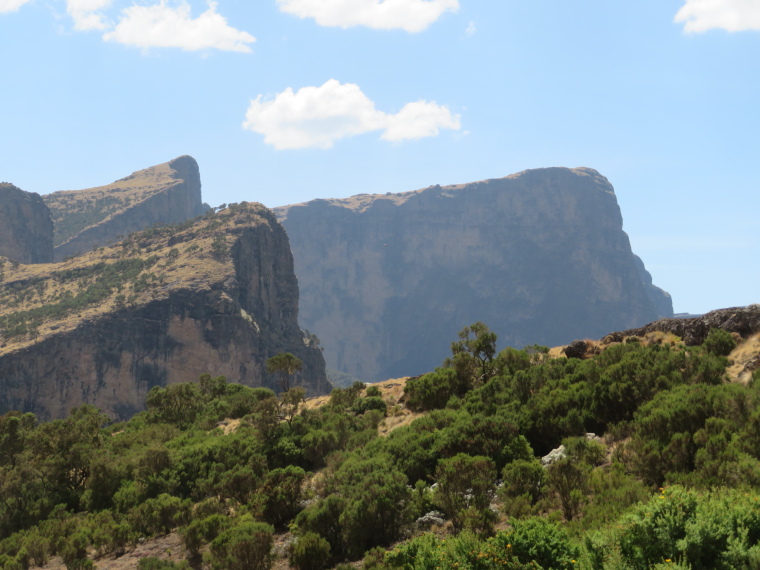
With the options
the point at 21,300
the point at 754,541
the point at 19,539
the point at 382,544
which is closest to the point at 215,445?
the point at 19,539

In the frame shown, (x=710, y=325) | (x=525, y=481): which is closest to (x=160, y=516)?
(x=525, y=481)

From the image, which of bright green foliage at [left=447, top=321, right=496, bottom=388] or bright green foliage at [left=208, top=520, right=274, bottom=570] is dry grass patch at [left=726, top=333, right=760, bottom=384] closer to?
bright green foliage at [left=447, top=321, right=496, bottom=388]

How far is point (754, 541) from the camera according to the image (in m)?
9.62

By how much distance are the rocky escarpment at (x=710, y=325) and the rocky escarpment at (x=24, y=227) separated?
18602cm

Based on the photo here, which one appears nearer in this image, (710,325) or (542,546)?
(542,546)

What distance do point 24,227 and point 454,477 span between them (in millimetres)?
200367

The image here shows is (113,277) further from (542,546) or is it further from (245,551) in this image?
(542,546)

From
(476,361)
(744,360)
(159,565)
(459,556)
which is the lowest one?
(159,565)

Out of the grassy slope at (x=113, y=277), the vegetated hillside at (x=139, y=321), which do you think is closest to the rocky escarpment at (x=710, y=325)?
the vegetated hillside at (x=139, y=321)

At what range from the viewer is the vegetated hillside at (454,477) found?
11344 millimetres

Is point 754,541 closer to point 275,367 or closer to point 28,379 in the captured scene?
point 275,367

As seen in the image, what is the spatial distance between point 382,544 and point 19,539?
19502 mm

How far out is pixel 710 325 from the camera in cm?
2827

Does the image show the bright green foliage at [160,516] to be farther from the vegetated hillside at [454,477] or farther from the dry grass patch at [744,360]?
the dry grass patch at [744,360]
